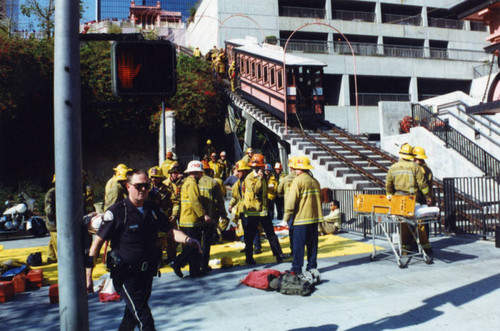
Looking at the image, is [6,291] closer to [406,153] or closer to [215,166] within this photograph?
[406,153]

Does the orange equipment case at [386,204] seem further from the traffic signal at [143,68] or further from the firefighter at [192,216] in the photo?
the traffic signal at [143,68]

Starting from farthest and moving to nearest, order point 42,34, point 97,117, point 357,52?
point 357,52
point 42,34
point 97,117

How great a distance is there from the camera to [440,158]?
14.4 meters

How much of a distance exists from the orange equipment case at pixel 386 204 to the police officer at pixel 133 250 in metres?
4.48

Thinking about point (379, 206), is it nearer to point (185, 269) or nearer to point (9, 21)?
point (185, 269)

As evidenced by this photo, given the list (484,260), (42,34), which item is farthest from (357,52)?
(484,260)

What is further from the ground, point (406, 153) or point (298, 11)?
point (298, 11)

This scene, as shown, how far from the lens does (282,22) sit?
95.9 ft

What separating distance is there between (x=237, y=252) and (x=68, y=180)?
6.20 meters

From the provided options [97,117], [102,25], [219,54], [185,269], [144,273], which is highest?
[102,25]

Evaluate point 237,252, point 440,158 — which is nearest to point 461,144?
point 440,158

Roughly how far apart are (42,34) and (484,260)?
25.8 meters

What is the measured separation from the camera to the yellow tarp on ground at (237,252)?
7.57 metres

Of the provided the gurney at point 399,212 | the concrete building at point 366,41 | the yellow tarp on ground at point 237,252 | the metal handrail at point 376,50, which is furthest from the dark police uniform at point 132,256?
the metal handrail at point 376,50
